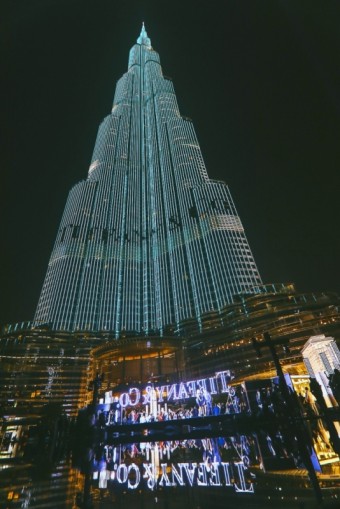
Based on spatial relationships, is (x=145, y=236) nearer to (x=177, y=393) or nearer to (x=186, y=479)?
(x=177, y=393)

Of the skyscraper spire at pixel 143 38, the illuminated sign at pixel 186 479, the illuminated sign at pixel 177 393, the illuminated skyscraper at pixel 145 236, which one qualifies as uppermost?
the skyscraper spire at pixel 143 38

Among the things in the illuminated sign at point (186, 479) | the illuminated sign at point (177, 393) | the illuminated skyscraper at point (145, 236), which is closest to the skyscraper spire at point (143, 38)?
the illuminated skyscraper at point (145, 236)

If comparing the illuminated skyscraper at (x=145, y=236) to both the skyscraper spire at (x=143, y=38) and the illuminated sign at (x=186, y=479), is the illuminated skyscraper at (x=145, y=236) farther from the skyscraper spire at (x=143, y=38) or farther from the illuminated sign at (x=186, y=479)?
the illuminated sign at (x=186, y=479)

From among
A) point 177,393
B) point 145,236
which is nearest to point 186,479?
point 177,393

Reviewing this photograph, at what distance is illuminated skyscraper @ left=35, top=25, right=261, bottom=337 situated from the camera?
105 metres

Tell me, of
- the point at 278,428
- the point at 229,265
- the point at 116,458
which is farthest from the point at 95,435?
the point at 229,265

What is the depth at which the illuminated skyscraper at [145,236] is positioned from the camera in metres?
105

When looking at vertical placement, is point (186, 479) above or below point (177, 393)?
below

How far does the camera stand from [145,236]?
129 meters

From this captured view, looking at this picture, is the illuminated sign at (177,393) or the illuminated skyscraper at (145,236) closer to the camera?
the illuminated sign at (177,393)

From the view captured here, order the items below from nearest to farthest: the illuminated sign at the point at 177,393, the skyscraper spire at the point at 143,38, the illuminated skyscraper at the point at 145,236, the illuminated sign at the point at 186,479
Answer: the illuminated sign at the point at 186,479, the illuminated sign at the point at 177,393, the illuminated skyscraper at the point at 145,236, the skyscraper spire at the point at 143,38

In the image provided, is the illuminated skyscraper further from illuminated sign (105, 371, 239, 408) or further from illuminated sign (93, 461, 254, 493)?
illuminated sign (93, 461, 254, 493)

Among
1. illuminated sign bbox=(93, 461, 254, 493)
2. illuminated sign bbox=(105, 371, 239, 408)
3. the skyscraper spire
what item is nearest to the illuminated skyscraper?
the skyscraper spire

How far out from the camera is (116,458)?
19406 mm
